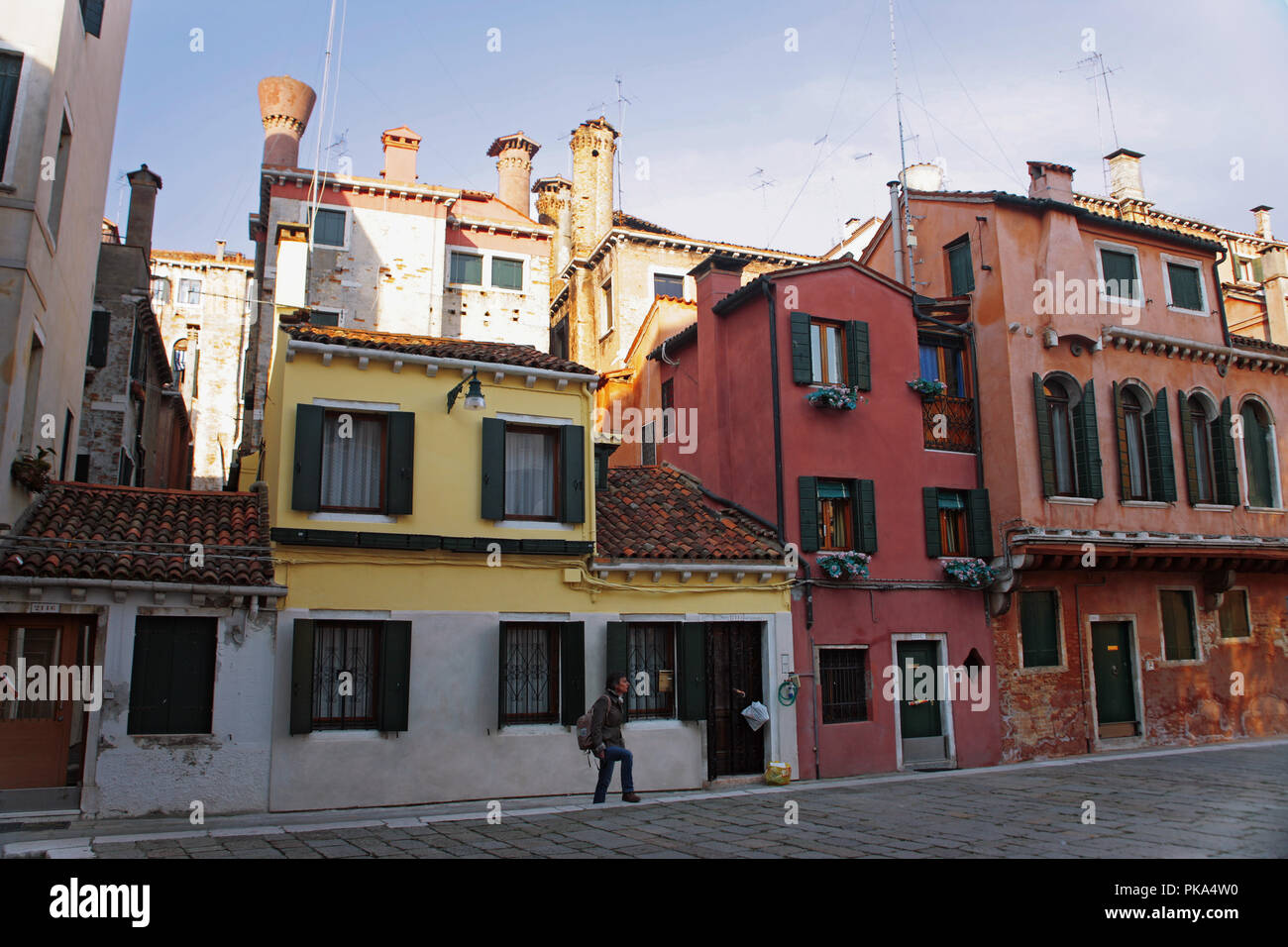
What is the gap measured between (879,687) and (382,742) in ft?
28.5

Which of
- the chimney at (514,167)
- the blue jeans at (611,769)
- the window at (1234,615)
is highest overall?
the chimney at (514,167)

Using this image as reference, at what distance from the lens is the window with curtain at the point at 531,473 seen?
14781 mm

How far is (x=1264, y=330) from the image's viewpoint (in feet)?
90.0

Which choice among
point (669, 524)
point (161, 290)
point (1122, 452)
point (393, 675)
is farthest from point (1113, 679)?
point (161, 290)

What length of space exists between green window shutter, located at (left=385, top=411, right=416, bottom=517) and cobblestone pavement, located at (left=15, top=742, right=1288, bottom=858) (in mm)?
4282

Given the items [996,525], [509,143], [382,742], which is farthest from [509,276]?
[382,742]

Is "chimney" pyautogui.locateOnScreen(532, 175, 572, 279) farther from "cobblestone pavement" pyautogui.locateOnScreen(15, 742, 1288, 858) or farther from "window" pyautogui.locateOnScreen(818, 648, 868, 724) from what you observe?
"cobblestone pavement" pyautogui.locateOnScreen(15, 742, 1288, 858)

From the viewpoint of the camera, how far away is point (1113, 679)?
19391mm

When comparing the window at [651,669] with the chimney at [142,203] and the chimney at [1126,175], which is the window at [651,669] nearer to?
the chimney at [142,203]

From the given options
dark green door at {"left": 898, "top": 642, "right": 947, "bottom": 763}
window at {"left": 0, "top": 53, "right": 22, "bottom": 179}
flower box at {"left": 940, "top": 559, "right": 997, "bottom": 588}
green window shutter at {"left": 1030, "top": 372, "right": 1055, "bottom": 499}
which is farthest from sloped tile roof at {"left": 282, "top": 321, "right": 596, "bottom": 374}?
green window shutter at {"left": 1030, "top": 372, "right": 1055, "bottom": 499}

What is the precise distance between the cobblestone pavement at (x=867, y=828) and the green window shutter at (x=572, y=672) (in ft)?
6.25

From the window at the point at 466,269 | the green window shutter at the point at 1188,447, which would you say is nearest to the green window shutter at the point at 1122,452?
the green window shutter at the point at 1188,447

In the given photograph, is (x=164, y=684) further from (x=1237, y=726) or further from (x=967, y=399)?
(x=1237, y=726)

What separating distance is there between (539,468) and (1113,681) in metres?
12.8
